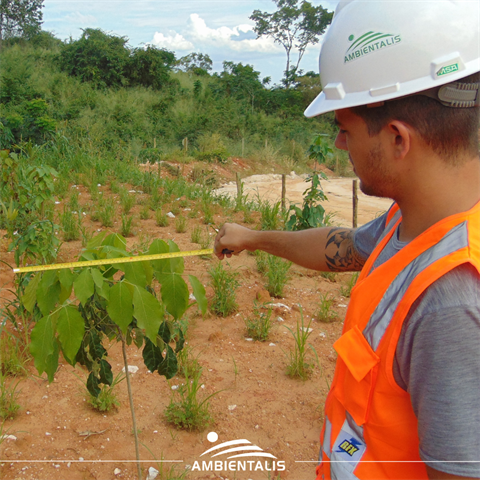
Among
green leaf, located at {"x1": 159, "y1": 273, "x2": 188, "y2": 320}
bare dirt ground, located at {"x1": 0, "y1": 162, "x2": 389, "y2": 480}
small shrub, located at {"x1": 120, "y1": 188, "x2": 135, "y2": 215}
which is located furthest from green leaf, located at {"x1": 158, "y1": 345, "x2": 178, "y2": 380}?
small shrub, located at {"x1": 120, "y1": 188, "x2": 135, "y2": 215}

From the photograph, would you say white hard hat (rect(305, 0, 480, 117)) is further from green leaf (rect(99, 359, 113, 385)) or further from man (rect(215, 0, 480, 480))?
green leaf (rect(99, 359, 113, 385))

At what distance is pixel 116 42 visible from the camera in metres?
20.2

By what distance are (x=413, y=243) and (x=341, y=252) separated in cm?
72

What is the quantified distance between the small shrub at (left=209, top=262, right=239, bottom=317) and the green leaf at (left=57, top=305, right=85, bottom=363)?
2220mm

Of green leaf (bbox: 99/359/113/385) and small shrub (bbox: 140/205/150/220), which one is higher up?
small shrub (bbox: 140/205/150/220)

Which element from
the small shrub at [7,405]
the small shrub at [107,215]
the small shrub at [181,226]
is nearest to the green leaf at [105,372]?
Result: the small shrub at [7,405]

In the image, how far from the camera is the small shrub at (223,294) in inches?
142

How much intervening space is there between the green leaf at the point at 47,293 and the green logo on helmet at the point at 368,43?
1.09 meters

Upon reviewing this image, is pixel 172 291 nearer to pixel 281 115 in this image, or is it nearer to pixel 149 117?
pixel 149 117

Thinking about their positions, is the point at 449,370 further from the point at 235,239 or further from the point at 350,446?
the point at 235,239

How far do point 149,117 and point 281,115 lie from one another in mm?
9206

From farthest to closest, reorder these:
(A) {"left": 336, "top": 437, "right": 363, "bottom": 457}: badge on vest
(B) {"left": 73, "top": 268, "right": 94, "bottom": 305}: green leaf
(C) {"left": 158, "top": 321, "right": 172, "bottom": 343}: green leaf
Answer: (C) {"left": 158, "top": 321, "right": 172, "bottom": 343}: green leaf → (B) {"left": 73, "top": 268, "right": 94, "bottom": 305}: green leaf → (A) {"left": 336, "top": 437, "right": 363, "bottom": 457}: badge on vest

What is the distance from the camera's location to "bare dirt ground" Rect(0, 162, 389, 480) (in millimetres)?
2178

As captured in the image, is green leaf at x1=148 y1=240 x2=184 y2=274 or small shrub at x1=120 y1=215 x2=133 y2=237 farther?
small shrub at x1=120 y1=215 x2=133 y2=237
